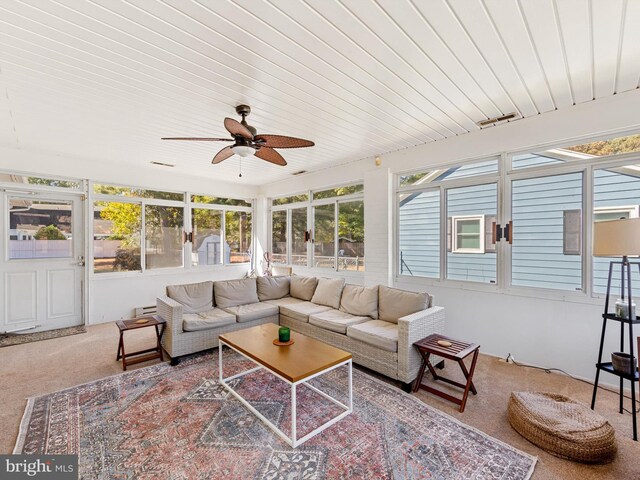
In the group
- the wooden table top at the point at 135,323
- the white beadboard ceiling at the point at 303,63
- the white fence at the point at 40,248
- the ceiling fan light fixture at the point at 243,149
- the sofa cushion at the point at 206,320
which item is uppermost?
the white beadboard ceiling at the point at 303,63

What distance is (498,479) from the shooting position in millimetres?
1731

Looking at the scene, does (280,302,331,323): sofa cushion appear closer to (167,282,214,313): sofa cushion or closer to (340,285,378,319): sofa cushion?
(340,285,378,319): sofa cushion

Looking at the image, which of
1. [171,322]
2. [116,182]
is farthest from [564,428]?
[116,182]

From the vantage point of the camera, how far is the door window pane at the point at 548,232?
309cm

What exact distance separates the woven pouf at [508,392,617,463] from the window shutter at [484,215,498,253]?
1.79 metres

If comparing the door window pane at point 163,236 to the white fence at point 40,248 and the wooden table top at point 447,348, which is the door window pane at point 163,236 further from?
the wooden table top at point 447,348

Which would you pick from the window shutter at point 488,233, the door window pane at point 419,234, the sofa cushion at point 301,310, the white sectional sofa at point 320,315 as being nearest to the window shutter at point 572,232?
the window shutter at point 488,233

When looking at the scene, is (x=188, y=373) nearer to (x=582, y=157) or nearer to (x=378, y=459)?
(x=378, y=459)

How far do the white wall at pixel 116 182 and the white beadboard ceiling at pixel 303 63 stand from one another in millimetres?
923

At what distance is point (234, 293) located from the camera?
426 cm

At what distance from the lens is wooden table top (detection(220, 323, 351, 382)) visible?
2.20 meters

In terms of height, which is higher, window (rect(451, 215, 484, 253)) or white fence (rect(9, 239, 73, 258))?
window (rect(451, 215, 484, 253))

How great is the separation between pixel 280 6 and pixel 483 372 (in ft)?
12.0

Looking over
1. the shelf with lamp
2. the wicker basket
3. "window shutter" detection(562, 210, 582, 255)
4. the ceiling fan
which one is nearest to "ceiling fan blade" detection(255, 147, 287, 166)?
the ceiling fan
